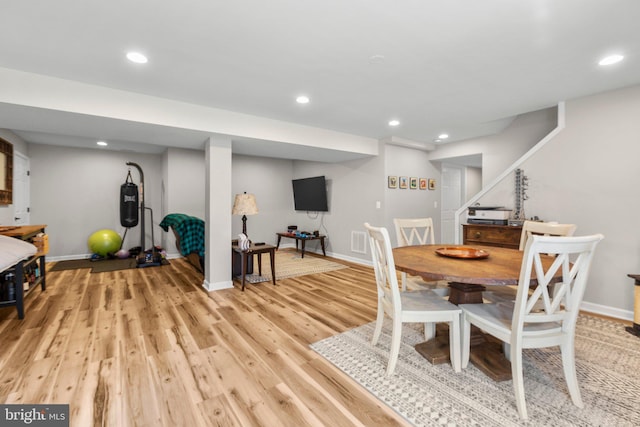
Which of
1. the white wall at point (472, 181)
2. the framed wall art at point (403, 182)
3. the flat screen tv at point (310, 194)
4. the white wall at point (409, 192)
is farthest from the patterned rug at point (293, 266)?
the white wall at point (472, 181)

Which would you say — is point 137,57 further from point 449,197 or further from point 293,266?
point 449,197

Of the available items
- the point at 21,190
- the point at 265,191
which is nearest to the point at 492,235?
the point at 265,191

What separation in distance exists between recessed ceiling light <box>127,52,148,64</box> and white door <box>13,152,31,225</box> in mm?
3983

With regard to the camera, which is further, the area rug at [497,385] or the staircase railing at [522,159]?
the staircase railing at [522,159]

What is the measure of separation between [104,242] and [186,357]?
15.1 feet

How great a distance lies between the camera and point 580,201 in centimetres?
318

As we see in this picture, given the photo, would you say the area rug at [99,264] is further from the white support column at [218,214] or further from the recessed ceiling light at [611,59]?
the recessed ceiling light at [611,59]

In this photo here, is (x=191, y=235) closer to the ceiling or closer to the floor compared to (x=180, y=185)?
closer to the floor

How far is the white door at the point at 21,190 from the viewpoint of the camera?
4551 mm

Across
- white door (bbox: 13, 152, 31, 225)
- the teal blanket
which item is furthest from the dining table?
white door (bbox: 13, 152, 31, 225)

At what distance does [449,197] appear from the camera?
6539mm

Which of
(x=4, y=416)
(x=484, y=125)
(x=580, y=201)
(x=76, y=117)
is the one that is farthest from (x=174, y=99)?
(x=580, y=201)

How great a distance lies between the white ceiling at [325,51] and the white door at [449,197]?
3.00 m

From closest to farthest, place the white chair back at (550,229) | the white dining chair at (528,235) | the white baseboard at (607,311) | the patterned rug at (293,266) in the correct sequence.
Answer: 1. the white dining chair at (528,235)
2. the white chair back at (550,229)
3. the white baseboard at (607,311)
4. the patterned rug at (293,266)
